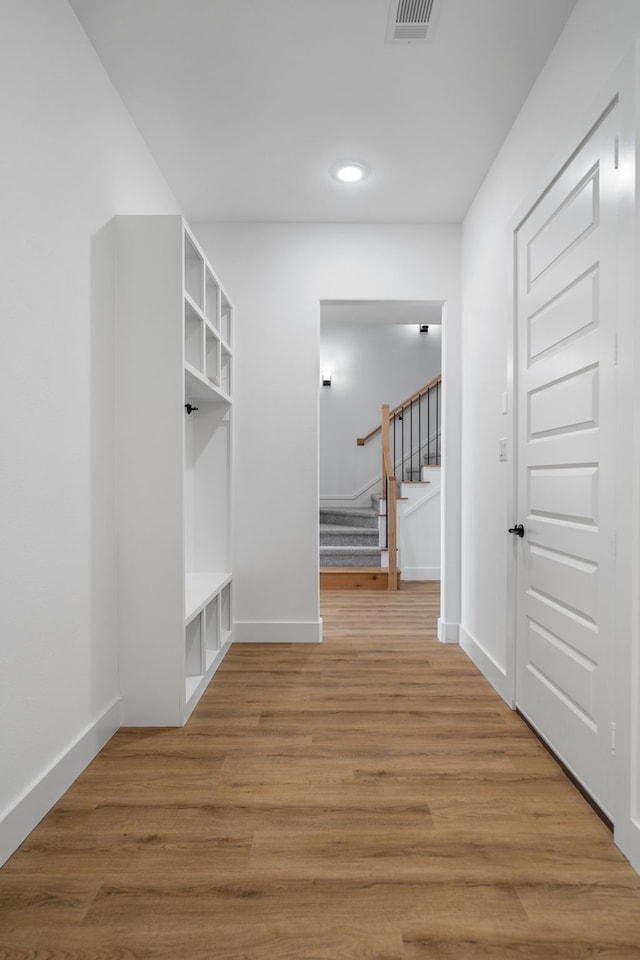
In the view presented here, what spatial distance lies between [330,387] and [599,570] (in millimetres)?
6217

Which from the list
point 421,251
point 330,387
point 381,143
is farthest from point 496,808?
point 330,387

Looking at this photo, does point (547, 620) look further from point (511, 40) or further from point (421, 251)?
point (421, 251)

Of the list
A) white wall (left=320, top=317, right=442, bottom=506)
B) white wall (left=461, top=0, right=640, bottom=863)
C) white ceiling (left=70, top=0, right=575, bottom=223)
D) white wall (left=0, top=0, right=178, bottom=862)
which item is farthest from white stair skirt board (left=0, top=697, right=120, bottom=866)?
white wall (left=320, top=317, right=442, bottom=506)

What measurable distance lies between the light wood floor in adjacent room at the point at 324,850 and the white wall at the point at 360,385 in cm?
522

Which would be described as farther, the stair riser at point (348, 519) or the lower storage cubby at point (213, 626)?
the stair riser at point (348, 519)

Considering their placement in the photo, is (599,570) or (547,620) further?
(547,620)

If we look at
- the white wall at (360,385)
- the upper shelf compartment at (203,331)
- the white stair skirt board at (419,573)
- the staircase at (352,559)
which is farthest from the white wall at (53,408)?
the white wall at (360,385)

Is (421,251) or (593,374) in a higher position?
(421,251)

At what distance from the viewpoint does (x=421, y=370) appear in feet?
25.5

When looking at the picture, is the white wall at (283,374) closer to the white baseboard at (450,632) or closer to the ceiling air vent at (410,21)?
the white baseboard at (450,632)

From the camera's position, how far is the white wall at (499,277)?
1.79m

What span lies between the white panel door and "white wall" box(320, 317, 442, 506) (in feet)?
16.9

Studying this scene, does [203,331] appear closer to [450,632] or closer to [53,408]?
[53,408]

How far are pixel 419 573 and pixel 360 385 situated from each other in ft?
10.4
